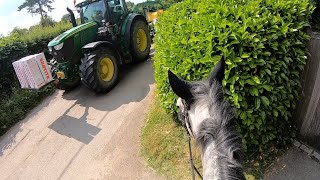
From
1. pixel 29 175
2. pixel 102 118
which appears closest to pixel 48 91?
pixel 102 118

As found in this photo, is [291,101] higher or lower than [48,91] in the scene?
higher

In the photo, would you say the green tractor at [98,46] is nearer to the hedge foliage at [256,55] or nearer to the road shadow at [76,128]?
the road shadow at [76,128]

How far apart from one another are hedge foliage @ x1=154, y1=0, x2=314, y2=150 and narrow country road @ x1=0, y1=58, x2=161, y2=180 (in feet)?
5.65

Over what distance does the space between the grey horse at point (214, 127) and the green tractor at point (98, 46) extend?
487 cm

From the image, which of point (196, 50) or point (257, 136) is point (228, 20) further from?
point (257, 136)

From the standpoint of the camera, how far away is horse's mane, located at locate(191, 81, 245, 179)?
1.43m

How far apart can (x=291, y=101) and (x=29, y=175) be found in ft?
14.7

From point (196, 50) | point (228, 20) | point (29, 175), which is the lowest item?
point (29, 175)

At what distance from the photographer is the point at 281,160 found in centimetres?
366

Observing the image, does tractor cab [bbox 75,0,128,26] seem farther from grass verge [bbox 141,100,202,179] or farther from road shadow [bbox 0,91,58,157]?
grass verge [bbox 141,100,202,179]

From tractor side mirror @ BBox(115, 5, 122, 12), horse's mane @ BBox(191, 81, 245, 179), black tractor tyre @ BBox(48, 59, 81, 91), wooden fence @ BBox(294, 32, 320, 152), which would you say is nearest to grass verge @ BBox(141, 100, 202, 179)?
wooden fence @ BBox(294, 32, 320, 152)

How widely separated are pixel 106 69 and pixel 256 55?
4.63m

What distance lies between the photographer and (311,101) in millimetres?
3488

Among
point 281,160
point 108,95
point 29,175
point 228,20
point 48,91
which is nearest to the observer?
point 228,20
